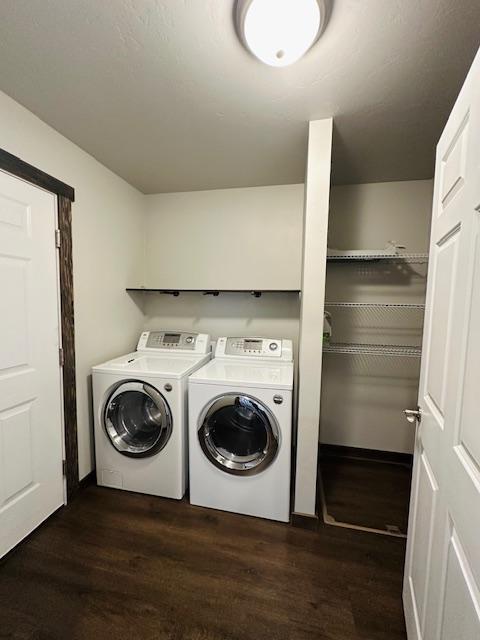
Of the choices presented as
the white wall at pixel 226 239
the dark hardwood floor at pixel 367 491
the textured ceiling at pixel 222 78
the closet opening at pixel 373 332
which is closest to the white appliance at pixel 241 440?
the dark hardwood floor at pixel 367 491

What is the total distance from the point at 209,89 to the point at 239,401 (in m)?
1.66

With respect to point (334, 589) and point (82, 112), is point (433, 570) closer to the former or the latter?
point (334, 589)

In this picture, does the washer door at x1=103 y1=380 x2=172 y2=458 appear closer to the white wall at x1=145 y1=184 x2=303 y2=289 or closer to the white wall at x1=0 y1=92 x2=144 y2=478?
the white wall at x1=0 y1=92 x2=144 y2=478

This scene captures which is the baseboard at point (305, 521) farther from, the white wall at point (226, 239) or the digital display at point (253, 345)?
the white wall at point (226, 239)

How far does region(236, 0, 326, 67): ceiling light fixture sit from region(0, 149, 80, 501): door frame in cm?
131

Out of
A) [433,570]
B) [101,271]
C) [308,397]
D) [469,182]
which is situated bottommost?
[433,570]

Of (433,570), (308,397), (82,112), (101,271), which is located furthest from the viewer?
(101,271)

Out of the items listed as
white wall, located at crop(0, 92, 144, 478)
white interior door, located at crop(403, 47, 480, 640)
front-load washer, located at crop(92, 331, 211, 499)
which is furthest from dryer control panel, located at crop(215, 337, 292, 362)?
white interior door, located at crop(403, 47, 480, 640)

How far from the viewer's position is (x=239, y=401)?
5.49 ft

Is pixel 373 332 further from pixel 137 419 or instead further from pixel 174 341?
pixel 137 419

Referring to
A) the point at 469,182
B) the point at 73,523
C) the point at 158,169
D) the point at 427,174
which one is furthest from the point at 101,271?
the point at 427,174

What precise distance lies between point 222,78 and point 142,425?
2157 mm

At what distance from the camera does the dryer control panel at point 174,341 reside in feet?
7.67

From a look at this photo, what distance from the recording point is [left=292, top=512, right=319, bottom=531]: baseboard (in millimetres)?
1657
